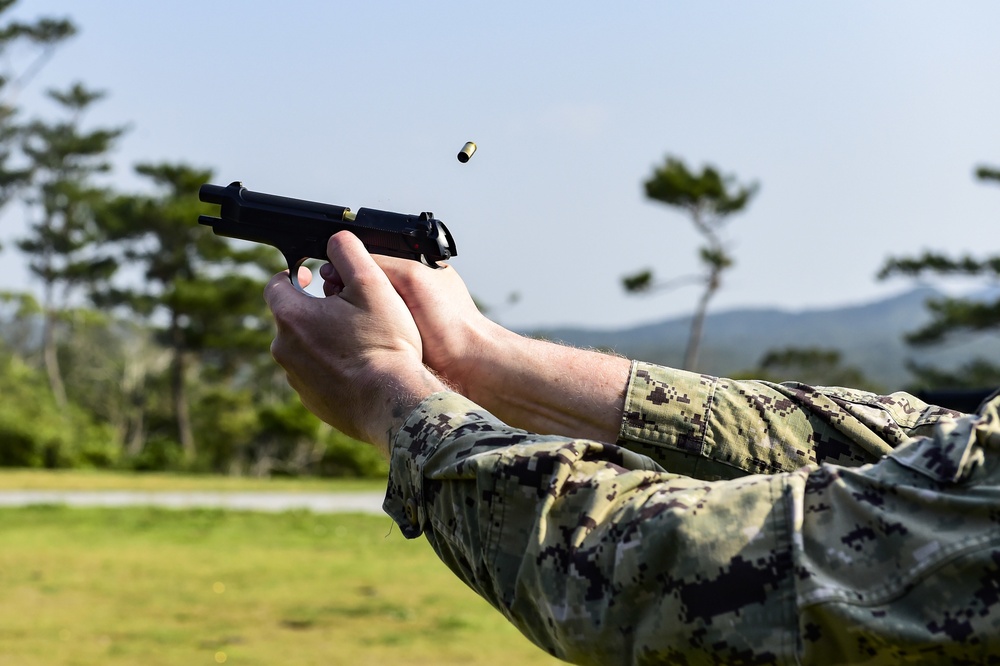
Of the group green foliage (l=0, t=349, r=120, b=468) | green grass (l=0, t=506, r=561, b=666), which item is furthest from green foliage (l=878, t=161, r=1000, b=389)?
green foliage (l=0, t=349, r=120, b=468)

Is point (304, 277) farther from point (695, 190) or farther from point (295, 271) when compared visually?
point (695, 190)

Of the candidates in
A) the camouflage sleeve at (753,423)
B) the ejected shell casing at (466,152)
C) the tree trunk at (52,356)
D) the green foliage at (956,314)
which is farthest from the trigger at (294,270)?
the tree trunk at (52,356)

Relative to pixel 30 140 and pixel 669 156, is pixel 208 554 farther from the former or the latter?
pixel 30 140

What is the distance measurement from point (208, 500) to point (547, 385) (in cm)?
1368

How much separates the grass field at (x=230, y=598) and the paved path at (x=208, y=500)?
5.74 ft

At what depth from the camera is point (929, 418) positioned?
5.90ft

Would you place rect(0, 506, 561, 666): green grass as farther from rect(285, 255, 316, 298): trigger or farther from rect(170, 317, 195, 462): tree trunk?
rect(170, 317, 195, 462): tree trunk

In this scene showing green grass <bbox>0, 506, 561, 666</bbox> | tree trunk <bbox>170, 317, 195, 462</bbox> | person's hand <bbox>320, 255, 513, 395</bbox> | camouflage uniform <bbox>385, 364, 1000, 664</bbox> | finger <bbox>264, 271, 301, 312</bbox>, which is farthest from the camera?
tree trunk <bbox>170, 317, 195, 462</bbox>

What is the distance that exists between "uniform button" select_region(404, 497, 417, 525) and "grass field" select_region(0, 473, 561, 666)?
16.9ft

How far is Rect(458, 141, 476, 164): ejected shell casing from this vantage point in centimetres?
179

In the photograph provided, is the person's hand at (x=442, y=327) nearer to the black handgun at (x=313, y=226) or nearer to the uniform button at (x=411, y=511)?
the black handgun at (x=313, y=226)

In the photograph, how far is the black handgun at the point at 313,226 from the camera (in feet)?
6.53

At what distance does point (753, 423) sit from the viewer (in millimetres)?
1855

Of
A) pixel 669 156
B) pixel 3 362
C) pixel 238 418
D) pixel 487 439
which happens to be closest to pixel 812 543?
pixel 487 439
